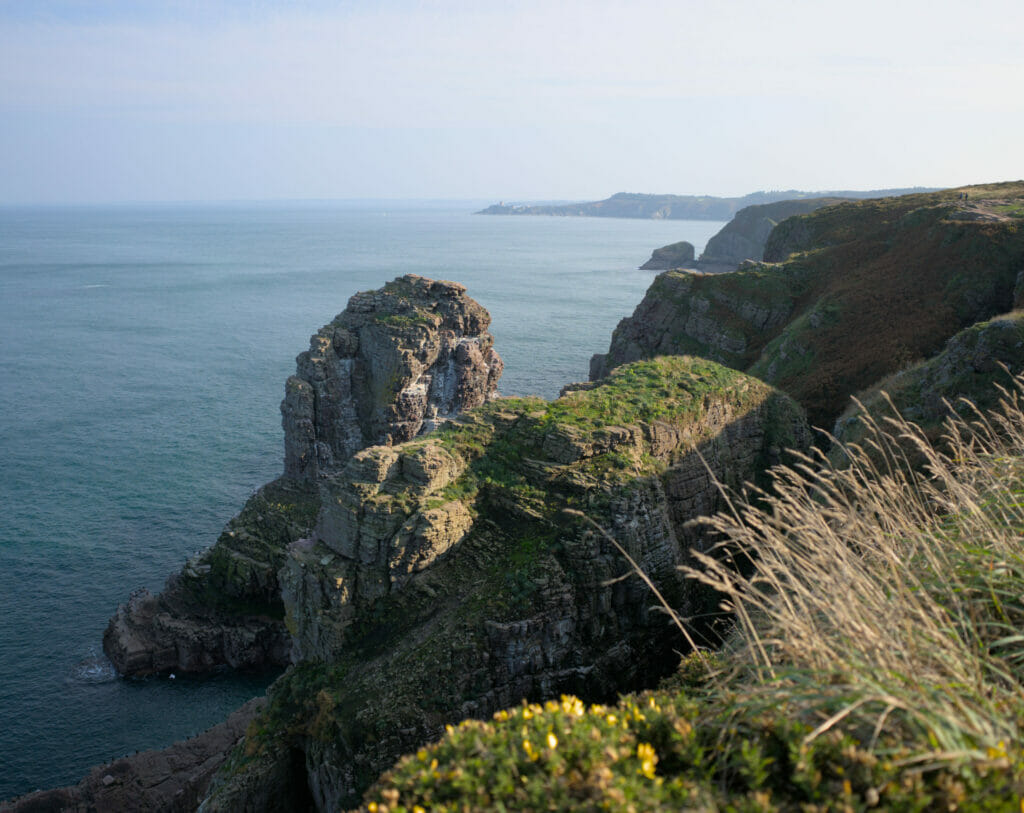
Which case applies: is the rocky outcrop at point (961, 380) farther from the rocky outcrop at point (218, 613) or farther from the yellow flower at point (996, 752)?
the rocky outcrop at point (218, 613)

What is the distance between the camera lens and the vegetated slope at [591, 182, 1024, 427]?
1796 inches

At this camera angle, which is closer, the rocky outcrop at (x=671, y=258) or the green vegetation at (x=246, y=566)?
the green vegetation at (x=246, y=566)

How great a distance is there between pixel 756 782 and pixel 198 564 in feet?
147

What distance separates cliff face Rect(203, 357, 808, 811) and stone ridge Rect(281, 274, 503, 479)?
27.0 m

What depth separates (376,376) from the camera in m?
54.2

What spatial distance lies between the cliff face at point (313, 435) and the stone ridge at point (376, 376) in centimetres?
8

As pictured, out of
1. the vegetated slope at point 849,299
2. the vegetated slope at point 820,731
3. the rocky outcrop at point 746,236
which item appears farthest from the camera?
the rocky outcrop at point 746,236

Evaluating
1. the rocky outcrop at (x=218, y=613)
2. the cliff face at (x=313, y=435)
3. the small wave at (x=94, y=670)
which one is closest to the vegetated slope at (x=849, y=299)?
the cliff face at (x=313, y=435)

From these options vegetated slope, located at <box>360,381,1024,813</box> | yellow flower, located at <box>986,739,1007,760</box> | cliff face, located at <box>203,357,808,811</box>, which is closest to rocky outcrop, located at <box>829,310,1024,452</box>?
cliff face, located at <box>203,357,808,811</box>

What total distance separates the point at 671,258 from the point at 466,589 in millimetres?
173659

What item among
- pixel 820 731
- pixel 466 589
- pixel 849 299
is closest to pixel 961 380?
pixel 849 299

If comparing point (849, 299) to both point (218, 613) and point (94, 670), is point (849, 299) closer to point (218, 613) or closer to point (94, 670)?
point (218, 613)

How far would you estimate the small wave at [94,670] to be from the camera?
128ft

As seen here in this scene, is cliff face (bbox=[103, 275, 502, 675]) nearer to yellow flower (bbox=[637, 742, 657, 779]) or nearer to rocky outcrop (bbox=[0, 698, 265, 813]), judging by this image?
rocky outcrop (bbox=[0, 698, 265, 813])
